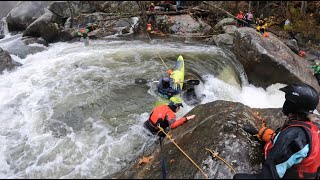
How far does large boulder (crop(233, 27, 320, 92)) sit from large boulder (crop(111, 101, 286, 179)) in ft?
16.6

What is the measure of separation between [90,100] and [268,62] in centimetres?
549

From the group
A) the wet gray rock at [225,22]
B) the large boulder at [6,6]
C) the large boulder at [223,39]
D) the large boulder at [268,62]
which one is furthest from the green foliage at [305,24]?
the large boulder at [6,6]

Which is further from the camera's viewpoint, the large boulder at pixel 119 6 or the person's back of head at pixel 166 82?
the large boulder at pixel 119 6

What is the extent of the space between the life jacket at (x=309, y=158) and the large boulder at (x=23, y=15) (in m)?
15.5

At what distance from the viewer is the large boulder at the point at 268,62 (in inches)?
368

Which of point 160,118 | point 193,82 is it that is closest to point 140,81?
point 193,82

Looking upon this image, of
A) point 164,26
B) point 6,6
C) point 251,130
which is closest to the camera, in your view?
point 251,130

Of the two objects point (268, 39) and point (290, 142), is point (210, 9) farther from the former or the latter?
point (290, 142)

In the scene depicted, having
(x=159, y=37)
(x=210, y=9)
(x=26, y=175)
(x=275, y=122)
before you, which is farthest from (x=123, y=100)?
(x=210, y=9)

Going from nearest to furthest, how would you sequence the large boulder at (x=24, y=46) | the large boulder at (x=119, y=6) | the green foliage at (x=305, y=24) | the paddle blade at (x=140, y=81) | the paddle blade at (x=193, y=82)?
the paddle blade at (x=193, y=82) < the paddle blade at (x=140, y=81) < the large boulder at (x=24, y=46) < the green foliage at (x=305, y=24) < the large boulder at (x=119, y=6)

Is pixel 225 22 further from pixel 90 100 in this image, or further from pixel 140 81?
pixel 90 100

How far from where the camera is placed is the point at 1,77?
9289 millimetres

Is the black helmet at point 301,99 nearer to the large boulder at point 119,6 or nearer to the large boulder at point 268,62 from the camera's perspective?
the large boulder at point 268,62

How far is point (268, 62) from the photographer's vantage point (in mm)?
9438
